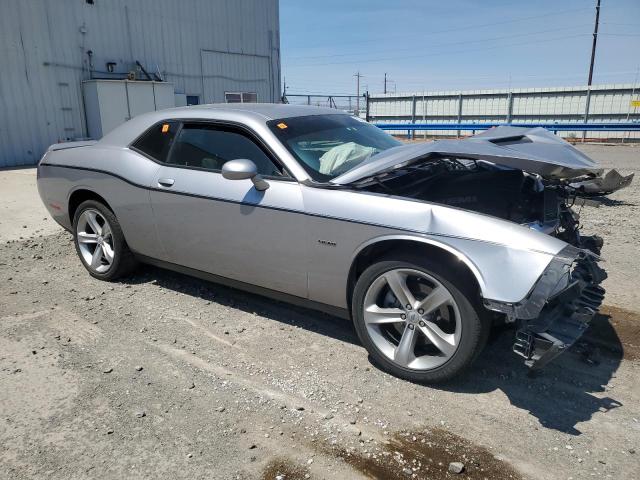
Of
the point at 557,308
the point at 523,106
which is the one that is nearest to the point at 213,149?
the point at 557,308

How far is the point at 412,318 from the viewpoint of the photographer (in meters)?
2.97

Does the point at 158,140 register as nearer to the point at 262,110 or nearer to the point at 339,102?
the point at 262,110

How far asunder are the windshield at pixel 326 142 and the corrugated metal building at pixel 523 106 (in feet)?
70.6

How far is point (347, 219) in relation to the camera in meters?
3.08

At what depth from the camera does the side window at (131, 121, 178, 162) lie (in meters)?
4.15

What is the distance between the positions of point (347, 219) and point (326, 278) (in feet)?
1.42

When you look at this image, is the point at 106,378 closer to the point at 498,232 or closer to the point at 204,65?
the point at 498,232

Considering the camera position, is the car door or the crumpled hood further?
the car door

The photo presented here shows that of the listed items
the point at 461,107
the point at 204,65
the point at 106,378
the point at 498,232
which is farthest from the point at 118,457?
the point at 461,107

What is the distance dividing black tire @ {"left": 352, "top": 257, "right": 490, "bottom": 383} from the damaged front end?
165mm

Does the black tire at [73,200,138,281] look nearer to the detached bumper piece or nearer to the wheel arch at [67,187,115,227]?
the wheel arch at [67,187,115,227]

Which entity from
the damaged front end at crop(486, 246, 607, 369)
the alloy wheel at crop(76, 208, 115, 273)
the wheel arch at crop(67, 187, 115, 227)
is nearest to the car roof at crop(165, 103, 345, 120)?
the wheel arch at crop(67, 187, 115, 227)

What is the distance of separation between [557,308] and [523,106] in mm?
24483

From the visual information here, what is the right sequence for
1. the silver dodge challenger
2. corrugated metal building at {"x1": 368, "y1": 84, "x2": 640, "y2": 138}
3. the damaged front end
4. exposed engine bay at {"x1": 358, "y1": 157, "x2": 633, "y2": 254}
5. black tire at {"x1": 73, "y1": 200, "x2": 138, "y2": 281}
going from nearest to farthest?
the damaged front end → the silver dodge challenger → exposed engine bay at {"x1": 358, "y1": 157, "x2": 633, "y2": 254} → black tire at {"x1": 73, "y1": 200, "x2": 138, "y2": 281} → corrugated metal building at {"x1": 368, "y1": 84, "x2": 640, "y2": 138}
